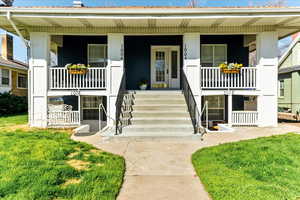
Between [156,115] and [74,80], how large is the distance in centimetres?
401

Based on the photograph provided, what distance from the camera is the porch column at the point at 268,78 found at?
27.2ft

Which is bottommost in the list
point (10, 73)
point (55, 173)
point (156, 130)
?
point (55, 173)

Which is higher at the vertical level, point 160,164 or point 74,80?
point 74,80

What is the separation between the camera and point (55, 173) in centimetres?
326

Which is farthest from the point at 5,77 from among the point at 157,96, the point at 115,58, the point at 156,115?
the point at 156,115

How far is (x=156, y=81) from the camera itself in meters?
10.6

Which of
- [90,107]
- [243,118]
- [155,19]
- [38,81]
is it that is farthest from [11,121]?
[243,118]

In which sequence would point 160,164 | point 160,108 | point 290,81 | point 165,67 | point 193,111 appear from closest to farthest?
point 160,164 < point 193,111 < point 160,108 < point 165,67 < point 290,81

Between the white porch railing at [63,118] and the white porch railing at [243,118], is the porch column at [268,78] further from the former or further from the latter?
the white porch railing at [63,118]

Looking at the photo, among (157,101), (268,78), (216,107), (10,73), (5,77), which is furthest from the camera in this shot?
(10,73)

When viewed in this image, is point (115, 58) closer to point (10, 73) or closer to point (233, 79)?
point (233, 79)

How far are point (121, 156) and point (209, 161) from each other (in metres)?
1.93

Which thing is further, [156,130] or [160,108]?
→ [160,108]

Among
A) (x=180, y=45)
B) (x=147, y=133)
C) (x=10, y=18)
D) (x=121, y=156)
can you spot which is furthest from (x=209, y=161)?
(x=10, y=18)
